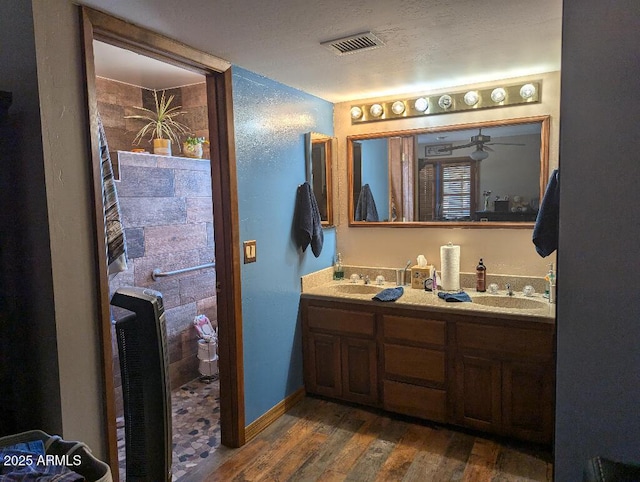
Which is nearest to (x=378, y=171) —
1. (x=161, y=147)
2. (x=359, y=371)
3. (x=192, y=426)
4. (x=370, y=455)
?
(x=359, y=371)

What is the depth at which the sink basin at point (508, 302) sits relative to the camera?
282 cm

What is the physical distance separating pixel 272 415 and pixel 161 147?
2.06 metres

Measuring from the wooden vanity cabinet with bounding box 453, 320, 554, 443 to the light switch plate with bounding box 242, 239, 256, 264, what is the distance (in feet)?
4.25

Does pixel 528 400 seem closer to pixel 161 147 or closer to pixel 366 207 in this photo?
pixel 366 207

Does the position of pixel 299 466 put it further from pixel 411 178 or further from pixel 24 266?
pixel 411 178

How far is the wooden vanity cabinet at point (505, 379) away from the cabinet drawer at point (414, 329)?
114mm

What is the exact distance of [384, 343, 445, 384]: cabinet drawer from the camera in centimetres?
277

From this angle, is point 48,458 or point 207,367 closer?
point 48,458

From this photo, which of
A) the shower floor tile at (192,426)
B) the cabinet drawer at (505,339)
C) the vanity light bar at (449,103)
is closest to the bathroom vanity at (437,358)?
the cabinet drawer at (505,339)

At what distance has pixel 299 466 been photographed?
2.44 m

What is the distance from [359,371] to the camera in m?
3.05

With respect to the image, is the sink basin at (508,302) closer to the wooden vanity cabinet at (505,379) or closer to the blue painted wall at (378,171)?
the wooden vanity cabinet at (505,379)

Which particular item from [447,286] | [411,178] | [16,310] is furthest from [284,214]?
[16,310]

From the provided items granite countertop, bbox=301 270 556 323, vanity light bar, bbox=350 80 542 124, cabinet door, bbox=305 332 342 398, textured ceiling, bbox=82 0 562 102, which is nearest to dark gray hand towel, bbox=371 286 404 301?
granite countertop, bbox=301 270 556 323
